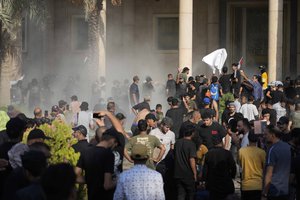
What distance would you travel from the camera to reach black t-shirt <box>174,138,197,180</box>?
11852 mm

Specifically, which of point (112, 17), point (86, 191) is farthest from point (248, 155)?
point (112, 17)

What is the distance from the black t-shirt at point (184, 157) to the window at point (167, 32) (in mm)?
19063

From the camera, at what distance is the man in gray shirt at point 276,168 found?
9992mm

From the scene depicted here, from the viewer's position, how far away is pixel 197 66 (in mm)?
29828

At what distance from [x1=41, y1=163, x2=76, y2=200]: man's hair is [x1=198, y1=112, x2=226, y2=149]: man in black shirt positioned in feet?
25.0

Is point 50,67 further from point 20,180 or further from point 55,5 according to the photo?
point 20,180

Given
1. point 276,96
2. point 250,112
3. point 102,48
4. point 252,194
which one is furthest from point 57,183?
point 102,48

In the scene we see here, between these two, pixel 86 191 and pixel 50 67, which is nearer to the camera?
pixel 86 191

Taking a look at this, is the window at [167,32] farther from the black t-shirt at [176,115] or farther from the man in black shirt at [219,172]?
the man in black shirt at [219,172]

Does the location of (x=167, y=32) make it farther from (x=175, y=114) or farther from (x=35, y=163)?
(x=35, y=163)

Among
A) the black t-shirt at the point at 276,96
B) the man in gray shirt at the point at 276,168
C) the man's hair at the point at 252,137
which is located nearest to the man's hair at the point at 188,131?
the man's hair at the point at 252,137

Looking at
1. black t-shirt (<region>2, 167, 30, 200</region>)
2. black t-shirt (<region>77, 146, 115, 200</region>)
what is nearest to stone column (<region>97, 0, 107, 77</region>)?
black t-shirt (<region>77, 146, 115, 200</region>)

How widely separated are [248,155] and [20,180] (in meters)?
4.16

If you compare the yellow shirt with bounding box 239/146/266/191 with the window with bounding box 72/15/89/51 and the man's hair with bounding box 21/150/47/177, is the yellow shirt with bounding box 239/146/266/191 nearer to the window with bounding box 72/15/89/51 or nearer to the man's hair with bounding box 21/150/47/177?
the man's hair with bounding box 21/150/47/177
